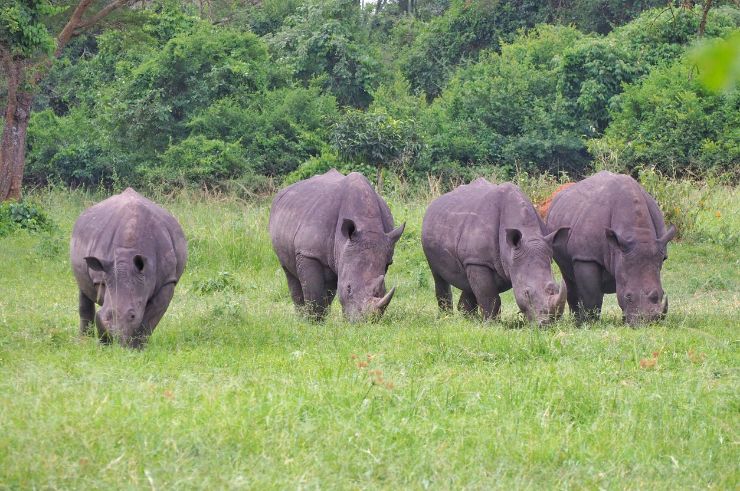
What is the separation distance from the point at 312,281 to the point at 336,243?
55 centimetres

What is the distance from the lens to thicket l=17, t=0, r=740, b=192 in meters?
23.9

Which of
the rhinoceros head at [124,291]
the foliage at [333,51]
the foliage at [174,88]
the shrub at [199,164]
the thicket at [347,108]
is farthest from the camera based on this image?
the foliage at [333,51]

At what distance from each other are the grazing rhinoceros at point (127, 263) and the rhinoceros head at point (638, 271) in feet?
13.4

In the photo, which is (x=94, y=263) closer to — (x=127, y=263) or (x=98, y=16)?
(x=127, y=263)

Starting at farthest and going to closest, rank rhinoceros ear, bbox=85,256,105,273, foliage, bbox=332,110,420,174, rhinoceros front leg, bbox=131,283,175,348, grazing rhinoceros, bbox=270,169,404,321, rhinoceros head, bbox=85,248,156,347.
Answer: foliage, bbox=332,110,420,174 < grazing rhinoceros, bbox=270,169,404,321 < rhinoceros front leg, bbox=131,283,175,348 < rhinoceros ear, bbox=85,256,105,273 < rhinoceros head, bbox=85,248,156,347

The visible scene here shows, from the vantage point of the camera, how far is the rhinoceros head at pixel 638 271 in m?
10.7

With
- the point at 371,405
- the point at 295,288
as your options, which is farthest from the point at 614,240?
the point at 371,405

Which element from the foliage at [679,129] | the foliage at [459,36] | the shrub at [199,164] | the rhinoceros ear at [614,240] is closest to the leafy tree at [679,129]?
the foliage at [679,129]

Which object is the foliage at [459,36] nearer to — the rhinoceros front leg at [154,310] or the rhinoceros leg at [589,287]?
the rhinoceros leg at [589,287]

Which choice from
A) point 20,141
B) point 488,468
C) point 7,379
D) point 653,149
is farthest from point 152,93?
point 488,468

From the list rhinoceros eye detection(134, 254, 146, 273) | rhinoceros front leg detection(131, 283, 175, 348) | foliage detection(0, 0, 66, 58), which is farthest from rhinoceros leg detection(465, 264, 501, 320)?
foliage detection(0, 0, 66, 58)

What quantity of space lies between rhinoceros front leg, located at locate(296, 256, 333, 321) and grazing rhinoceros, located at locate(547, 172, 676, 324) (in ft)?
7.93

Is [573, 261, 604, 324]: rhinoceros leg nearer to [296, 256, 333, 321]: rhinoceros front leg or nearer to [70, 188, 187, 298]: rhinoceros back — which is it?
[296, 256, 333, 321]: rhinoceros front leg

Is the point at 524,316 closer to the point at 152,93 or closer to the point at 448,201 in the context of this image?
the point at 448,201
